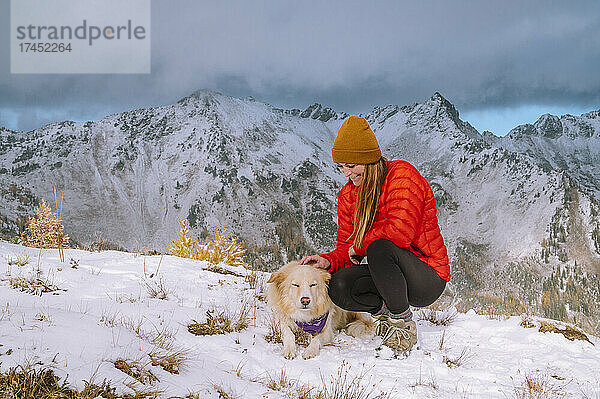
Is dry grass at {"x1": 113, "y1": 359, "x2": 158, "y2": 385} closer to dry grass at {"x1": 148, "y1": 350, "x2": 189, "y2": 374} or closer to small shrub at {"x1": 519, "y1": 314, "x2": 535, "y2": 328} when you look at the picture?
dry grass at {"x1": 148, "y1": 350, "x2": 189, "y2": 374}

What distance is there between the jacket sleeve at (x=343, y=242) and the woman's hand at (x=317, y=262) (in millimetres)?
97

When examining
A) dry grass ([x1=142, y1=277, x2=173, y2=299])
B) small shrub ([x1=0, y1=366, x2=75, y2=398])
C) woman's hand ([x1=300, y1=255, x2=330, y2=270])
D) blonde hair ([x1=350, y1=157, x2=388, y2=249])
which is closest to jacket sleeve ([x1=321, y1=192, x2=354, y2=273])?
woman's hand ([x1=300, y1=255, x2=330, y2=270])

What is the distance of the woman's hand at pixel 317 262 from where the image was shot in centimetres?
448

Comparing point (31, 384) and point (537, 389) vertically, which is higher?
point (31, 384)

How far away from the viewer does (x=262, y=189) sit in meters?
99.9

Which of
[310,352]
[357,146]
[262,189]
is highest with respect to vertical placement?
[262,189]

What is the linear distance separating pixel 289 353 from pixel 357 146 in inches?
85.9

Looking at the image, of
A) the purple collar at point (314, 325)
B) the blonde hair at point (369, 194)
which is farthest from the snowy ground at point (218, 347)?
the blonde hair at point (369, 194)

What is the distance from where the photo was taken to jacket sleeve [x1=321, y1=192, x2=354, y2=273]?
4.59 meters

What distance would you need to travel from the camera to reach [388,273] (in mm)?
3818

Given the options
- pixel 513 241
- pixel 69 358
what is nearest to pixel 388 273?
pixel 69 358

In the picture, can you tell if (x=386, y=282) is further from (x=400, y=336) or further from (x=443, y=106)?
(x=443, y=106)

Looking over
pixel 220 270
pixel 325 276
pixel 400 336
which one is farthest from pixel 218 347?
pixel 220 270

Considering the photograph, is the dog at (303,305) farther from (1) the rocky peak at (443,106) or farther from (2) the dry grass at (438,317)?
(1) the rocky peak at (443,106)
